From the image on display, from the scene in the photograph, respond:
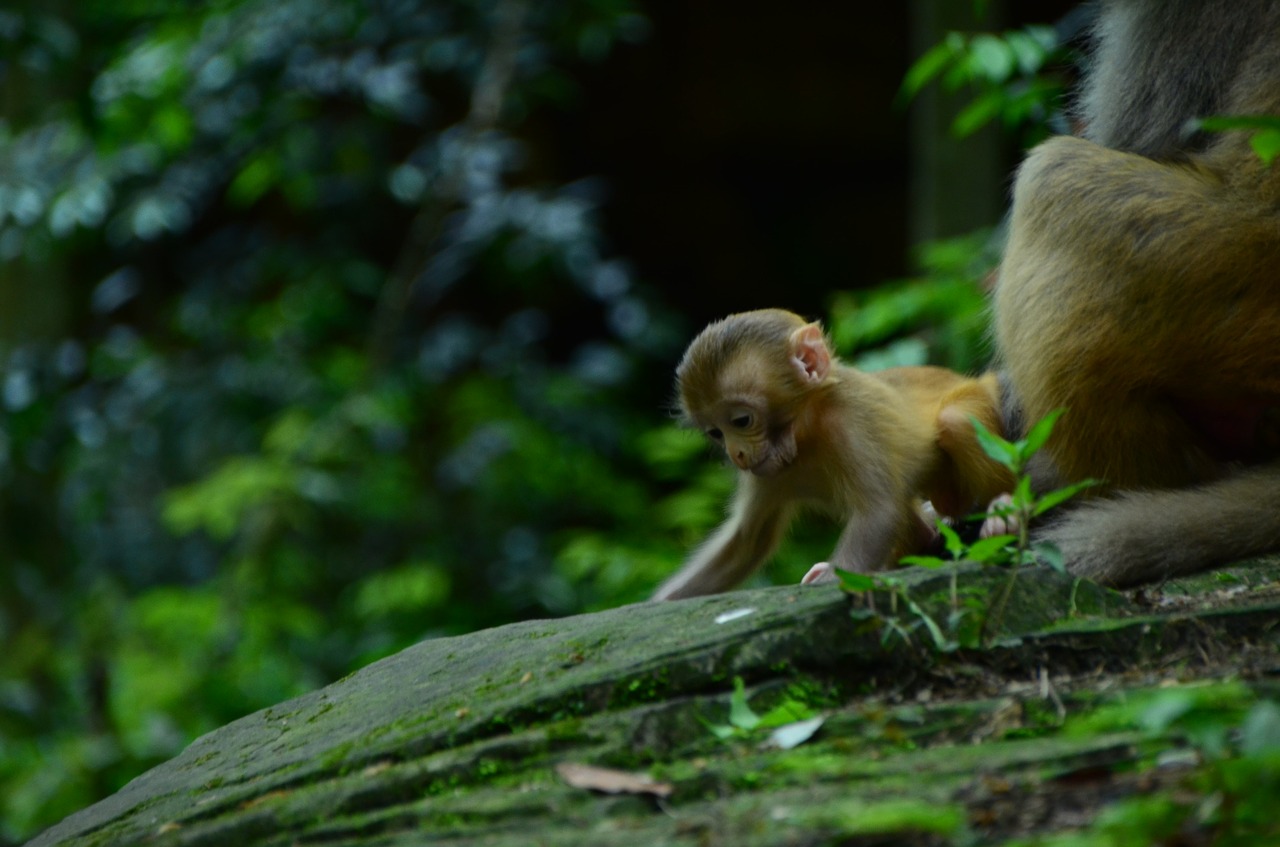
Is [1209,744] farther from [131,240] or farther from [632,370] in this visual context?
[131,240]

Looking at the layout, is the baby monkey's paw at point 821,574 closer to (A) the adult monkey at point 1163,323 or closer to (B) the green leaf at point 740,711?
(A) the adult monkey at point 1163,323

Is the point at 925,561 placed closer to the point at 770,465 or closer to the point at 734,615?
the point at 734,615

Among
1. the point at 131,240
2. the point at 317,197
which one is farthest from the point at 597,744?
the point at 131,240

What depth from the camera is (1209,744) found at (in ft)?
6.04

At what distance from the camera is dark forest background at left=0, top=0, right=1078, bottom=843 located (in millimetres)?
7527

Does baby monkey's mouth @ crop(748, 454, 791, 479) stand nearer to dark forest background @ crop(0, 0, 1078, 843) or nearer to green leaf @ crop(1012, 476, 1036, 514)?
green leaf @ crop(1012, 476, 1036, 514)

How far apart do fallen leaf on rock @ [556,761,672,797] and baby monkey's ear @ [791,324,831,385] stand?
1.62m

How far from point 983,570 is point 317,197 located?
22.7ft

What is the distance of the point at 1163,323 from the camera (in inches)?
125

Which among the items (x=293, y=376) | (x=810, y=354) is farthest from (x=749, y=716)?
(x=293, y=376)

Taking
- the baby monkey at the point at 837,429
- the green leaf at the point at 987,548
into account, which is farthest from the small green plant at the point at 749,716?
the baby monkey at the point at 837,429

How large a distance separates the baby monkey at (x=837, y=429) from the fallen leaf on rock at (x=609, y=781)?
4.29 feet

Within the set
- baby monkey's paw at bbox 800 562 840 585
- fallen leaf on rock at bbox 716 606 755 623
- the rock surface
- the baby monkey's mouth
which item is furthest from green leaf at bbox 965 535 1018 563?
the baby monkey's mouth

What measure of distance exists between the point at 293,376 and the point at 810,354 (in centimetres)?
521
